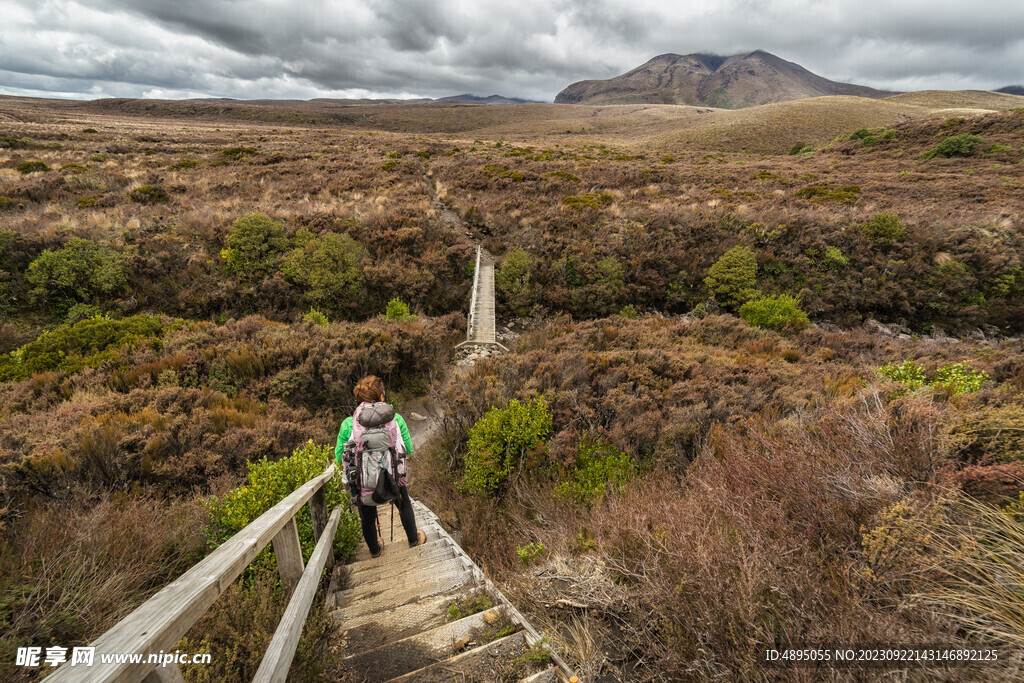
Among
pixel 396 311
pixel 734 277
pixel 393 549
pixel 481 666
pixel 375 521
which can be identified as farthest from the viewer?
pixel 734 277

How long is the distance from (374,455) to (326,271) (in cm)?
1073

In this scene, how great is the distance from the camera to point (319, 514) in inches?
145

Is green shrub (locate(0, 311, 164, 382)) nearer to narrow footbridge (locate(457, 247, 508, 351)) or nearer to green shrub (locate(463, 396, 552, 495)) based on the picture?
narrow footbridge (locate(457, 247, 508, 351))

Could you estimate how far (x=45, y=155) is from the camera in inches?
923

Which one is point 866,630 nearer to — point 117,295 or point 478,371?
point 478,371

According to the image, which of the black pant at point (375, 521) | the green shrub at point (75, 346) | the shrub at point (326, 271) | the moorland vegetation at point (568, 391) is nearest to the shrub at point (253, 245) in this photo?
the moorland vegetation at point (568, 391)

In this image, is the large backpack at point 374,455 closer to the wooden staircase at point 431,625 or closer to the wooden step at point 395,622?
the wooden staircase at point 431,625

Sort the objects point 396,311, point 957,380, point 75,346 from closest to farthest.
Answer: point 957,380 → point 75,346 → point 396,311

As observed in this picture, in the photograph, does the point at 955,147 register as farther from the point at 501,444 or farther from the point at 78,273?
the point at 78,273

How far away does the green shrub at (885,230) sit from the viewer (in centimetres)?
1446

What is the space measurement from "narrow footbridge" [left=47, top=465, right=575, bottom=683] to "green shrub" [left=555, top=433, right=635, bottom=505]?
61.7 inches

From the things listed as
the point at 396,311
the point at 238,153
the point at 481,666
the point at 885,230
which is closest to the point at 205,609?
the point at 481,666

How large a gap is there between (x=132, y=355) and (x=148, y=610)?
908 cm

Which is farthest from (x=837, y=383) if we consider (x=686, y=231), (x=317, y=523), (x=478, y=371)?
(x=686, y=231)
